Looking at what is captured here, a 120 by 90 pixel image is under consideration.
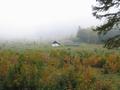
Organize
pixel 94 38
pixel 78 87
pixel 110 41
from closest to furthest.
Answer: pixel 78 87
pixel 110 41
pixel 94 38

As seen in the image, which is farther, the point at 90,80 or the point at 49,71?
the point at 49,71

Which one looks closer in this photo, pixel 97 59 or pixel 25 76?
pixel 25 76

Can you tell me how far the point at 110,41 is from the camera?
25.3 metres

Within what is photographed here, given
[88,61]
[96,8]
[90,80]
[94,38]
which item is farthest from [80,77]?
[94,38]

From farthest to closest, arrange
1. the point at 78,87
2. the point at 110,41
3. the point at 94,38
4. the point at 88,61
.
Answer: the point at 94,38 → the point at 88,61 → the point at 110,41 → the point at 78,87

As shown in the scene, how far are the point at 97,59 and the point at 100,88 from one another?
67.6 ft

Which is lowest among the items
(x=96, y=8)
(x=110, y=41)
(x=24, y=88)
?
(x=24, y=88)

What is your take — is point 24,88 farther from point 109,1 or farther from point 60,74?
point 109,1

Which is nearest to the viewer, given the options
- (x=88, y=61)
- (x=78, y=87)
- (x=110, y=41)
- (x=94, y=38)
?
(x=78, y=87)

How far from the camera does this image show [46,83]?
24.2 m

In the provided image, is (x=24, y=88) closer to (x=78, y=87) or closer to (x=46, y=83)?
(x=46, y=83)

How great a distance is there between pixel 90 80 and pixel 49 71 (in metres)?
3.81

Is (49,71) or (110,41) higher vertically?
(110,41)

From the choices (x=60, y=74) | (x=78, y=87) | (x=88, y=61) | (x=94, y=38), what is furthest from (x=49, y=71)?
(x=94, y=38)
